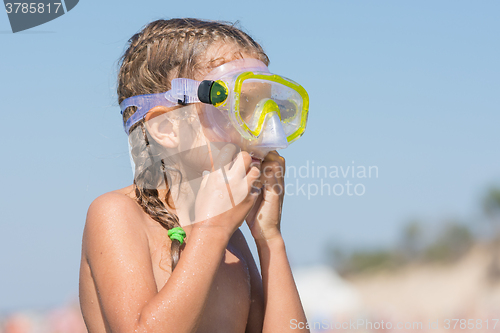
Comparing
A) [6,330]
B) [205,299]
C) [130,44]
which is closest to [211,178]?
[205,299]

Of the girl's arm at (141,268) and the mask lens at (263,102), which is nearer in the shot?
the girl's arm at (141,268)

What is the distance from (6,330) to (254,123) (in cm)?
1037

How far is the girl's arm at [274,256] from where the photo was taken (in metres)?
2.52

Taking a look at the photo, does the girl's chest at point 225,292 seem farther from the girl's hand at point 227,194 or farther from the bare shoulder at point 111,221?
the girl's hand at point 227,194

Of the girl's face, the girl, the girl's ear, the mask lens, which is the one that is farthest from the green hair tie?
the mask lens

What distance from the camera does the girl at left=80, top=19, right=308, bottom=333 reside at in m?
2.04

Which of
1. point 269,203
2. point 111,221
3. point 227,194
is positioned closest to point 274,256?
point 269,203

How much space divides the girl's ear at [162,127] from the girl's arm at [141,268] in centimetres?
46

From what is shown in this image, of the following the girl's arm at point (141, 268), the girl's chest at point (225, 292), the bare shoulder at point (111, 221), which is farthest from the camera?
the girl's chest at point (225, 292)

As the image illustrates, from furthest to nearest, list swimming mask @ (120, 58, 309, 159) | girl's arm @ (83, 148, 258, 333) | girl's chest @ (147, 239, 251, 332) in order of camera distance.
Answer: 1. swimming mask @ (120, 58, 309, 159)
2. girl's chest @ (147, 239, 251, 332)
3. girl's arm @ (83, 148, 258, 333)

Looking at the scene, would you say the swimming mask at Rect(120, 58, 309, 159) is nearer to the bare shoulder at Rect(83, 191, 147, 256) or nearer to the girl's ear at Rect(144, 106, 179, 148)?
the girl's ear at Rect(144, 106, 179, 148)

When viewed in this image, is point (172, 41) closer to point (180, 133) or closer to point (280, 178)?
point (180, 133)

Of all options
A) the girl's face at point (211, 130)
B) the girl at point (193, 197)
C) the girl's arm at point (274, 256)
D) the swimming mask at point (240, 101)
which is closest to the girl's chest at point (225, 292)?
the girl at point (193, 197)

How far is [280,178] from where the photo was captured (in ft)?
8.73
